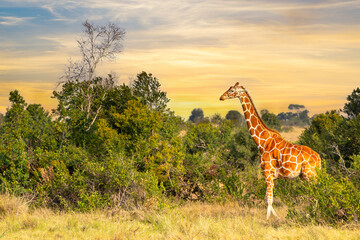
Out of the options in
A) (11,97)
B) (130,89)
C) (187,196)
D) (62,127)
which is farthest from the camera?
(11,97)

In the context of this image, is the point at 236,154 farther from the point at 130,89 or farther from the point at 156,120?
the point at 156,120

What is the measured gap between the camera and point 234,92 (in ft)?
34.3

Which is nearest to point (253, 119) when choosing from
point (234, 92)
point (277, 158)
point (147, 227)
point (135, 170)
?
point (234, 92)

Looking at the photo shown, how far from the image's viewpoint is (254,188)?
13.1 metres

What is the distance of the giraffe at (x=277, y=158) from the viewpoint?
9.83 m

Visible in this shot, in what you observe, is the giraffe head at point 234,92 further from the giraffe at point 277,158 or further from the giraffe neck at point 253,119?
the giraffe neck at point 253,119

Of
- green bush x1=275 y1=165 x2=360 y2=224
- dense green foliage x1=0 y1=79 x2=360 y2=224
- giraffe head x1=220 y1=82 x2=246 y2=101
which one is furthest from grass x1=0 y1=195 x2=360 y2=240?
giraffe head x1=220 y1=82 x2=246 y2=101

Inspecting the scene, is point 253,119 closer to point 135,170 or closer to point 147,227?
point 135,170

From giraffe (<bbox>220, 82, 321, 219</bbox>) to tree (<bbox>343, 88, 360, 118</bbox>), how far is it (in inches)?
719

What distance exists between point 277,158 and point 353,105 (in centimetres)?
1915

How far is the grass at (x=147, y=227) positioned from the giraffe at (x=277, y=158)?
101 cm

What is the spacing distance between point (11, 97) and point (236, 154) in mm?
22716

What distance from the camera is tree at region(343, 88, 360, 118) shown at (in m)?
26.6

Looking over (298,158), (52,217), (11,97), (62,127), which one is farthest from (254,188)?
(11,97)
